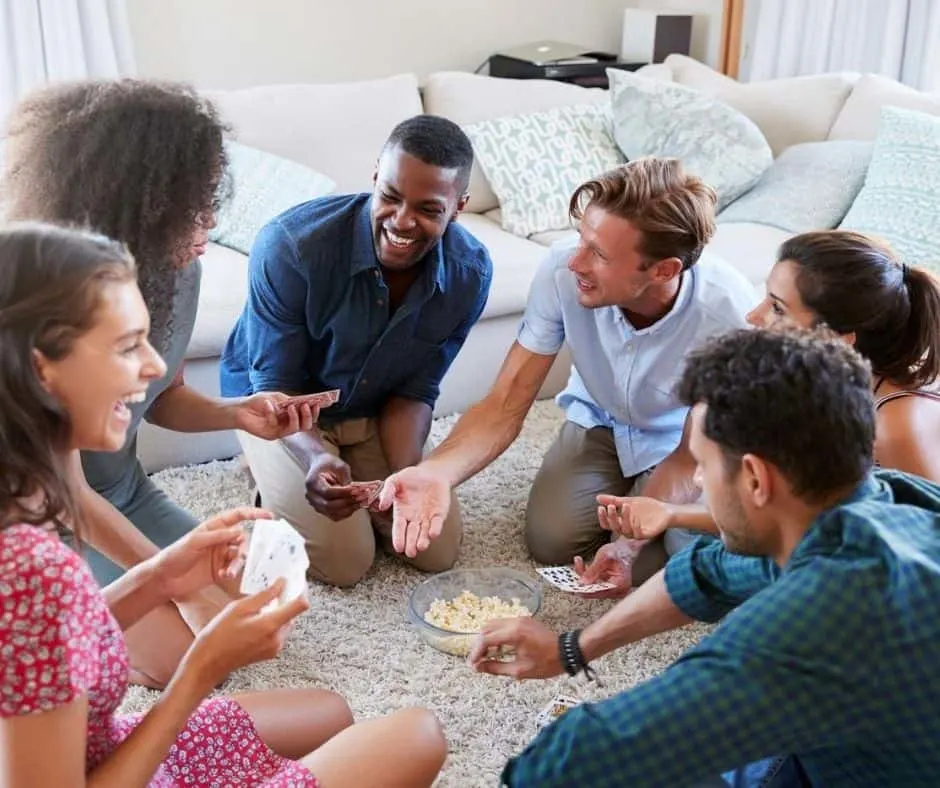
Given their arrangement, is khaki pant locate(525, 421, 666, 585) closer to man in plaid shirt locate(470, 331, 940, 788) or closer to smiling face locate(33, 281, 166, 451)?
man in plaid shirt locate(470, 331, 940, 788)

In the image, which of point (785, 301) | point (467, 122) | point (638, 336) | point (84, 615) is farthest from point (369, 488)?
point (467, 122)

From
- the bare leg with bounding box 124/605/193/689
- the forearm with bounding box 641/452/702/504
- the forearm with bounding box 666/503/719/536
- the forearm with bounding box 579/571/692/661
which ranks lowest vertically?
the bare leg with bounding box 124/605/193/689

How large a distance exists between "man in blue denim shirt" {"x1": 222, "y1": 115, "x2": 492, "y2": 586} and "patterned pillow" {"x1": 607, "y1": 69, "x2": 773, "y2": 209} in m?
1.51

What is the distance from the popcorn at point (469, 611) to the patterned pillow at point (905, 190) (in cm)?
177

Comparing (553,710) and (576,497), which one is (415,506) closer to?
(553,710)

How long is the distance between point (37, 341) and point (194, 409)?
108 centimetres

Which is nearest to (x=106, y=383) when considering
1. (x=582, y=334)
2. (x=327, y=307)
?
(x=327, y=307)

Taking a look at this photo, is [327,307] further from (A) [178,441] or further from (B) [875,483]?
(B) [875,483]

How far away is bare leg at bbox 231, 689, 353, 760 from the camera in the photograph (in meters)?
1.57

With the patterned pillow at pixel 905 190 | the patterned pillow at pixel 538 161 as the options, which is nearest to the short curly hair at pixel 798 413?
the patterned pillow at pixel 905 190

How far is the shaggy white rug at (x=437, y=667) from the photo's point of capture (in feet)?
6.63

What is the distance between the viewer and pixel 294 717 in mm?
1604

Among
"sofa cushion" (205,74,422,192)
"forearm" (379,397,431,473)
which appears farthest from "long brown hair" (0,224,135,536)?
"sofa cushion" (205,74,422,192)

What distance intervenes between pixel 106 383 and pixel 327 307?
1212mm
